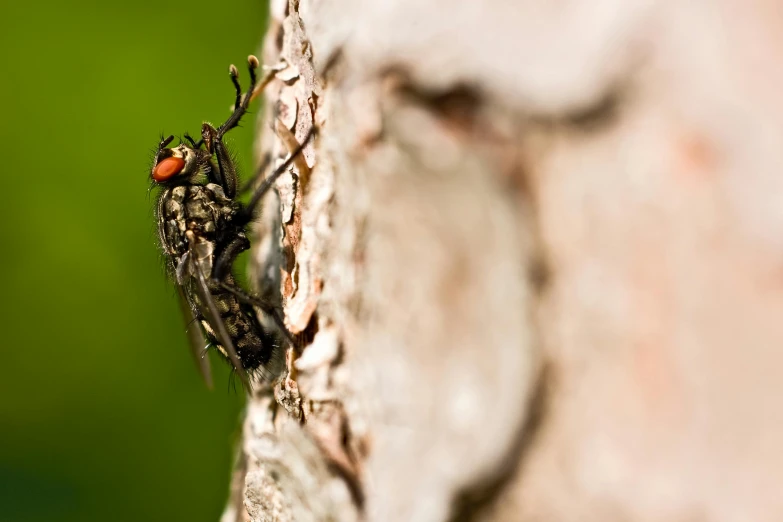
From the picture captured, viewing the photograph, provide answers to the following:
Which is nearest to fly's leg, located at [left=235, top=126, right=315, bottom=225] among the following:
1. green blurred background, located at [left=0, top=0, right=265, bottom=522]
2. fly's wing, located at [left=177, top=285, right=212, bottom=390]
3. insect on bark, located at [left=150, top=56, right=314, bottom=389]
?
insect on bark, located at [left=150, top=56, right=314, bottom=389]

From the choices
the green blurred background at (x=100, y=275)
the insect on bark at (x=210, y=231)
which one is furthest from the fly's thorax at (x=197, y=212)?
the green blurred background at (x=100, y=275)

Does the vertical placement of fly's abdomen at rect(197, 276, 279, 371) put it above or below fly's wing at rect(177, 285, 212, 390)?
above

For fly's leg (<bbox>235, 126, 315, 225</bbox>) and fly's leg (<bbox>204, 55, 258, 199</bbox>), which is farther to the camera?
fly's leg (<bbox>204, 55, 258, 199</bbox>)

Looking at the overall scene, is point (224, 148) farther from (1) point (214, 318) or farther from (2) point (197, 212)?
(1) point (214, 318)

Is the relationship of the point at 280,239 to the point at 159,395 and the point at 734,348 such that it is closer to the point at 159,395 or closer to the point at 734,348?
the point at 734,348

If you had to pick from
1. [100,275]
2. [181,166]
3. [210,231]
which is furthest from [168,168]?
[100,275]

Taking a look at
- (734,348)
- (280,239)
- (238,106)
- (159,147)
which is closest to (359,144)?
(734,348)

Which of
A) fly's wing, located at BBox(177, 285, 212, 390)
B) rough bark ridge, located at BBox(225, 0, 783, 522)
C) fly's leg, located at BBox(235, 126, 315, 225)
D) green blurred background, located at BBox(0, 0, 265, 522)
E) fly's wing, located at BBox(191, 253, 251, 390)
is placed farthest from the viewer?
green blurred background, located at BBox(0, 0, 265, 522)

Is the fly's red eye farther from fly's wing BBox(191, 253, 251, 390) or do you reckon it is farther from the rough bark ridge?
the rough bark ridge
